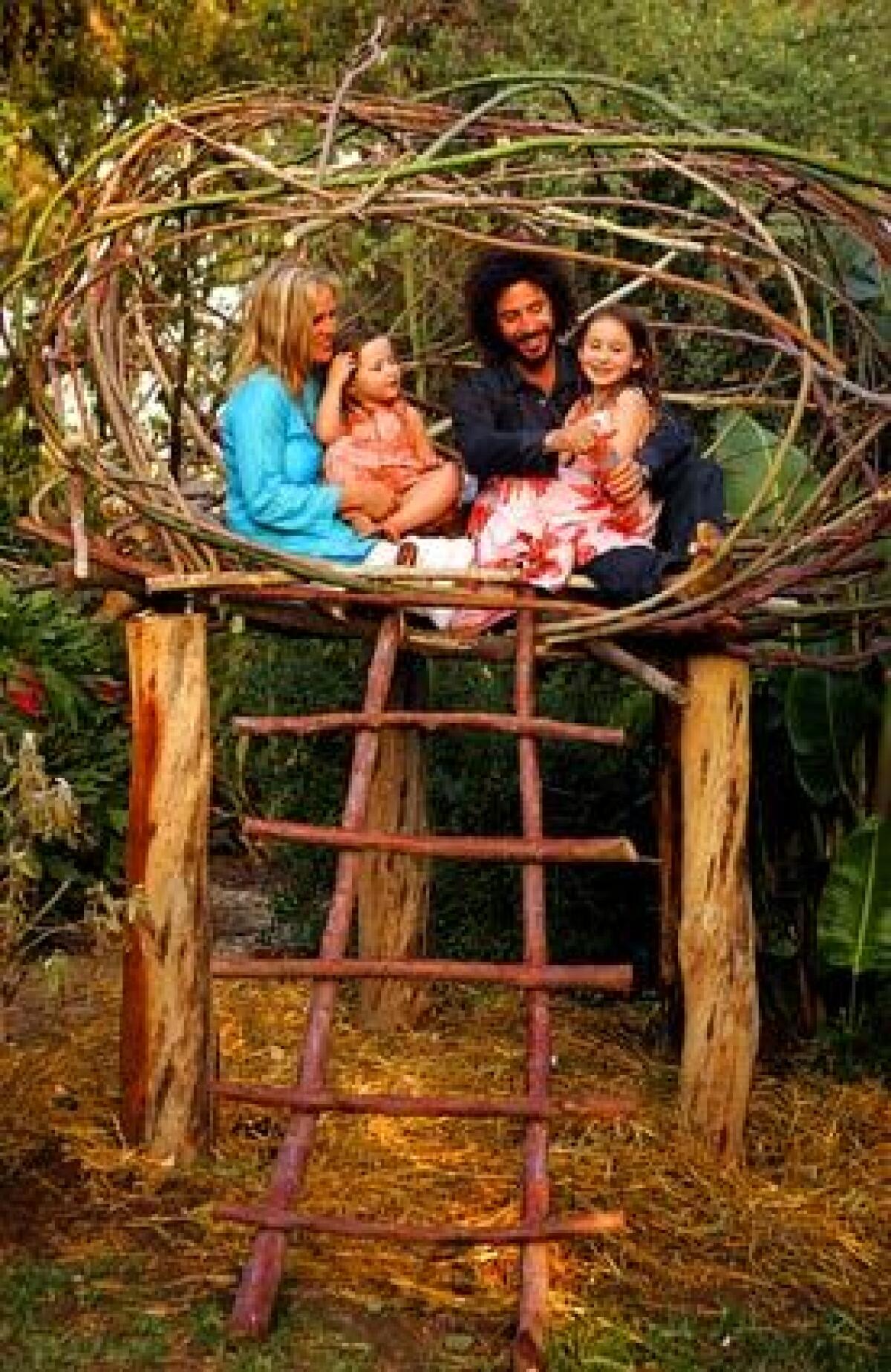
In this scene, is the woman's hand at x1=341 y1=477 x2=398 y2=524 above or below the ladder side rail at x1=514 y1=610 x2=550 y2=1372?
above

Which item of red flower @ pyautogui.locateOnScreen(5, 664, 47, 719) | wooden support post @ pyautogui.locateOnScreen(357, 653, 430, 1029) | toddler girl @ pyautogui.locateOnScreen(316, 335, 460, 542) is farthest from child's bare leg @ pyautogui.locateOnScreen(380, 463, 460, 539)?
red flower @ pyautogui.locateOnScreen(5, 664, 47, 719)

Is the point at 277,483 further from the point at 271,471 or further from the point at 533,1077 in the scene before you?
the point at 533,1077

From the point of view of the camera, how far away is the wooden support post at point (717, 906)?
5.88 m

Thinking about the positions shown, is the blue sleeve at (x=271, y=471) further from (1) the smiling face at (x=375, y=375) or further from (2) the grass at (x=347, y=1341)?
(2) the grass at (x=347, y=1341)

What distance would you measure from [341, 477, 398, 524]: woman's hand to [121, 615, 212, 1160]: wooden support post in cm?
59

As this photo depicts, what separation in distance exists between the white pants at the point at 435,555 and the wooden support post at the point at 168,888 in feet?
1.63

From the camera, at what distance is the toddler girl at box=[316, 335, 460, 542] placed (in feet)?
20.4

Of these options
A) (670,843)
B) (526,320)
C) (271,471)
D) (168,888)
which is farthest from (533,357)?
(168,888)

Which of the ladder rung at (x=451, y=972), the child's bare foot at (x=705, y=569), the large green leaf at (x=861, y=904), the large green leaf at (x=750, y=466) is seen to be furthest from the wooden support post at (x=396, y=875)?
the ladder rung at (x=451, y=972)

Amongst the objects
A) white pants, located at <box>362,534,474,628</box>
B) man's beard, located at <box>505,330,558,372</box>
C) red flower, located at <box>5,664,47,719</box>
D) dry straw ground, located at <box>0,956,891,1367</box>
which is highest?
man's beard, located at <box>505,330,558,372</box>

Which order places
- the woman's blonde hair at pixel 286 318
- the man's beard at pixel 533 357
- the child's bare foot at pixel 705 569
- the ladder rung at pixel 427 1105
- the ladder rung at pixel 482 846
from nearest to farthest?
1. the ladder rung at pixel 427 1105
2. the ladder rung at pixel 482 846
3. the child's bare foot at pixel 705 569
4. the woman's blonde hair at pixel 286 318
5. the man's beard at pixel 533 357

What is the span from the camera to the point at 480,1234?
478 cm

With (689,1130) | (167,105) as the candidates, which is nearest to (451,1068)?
(689,1130)

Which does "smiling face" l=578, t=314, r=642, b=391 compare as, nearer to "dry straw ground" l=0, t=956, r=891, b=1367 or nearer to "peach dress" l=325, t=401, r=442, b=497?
"peach dress" l=325, t=401, r=442, b=497
